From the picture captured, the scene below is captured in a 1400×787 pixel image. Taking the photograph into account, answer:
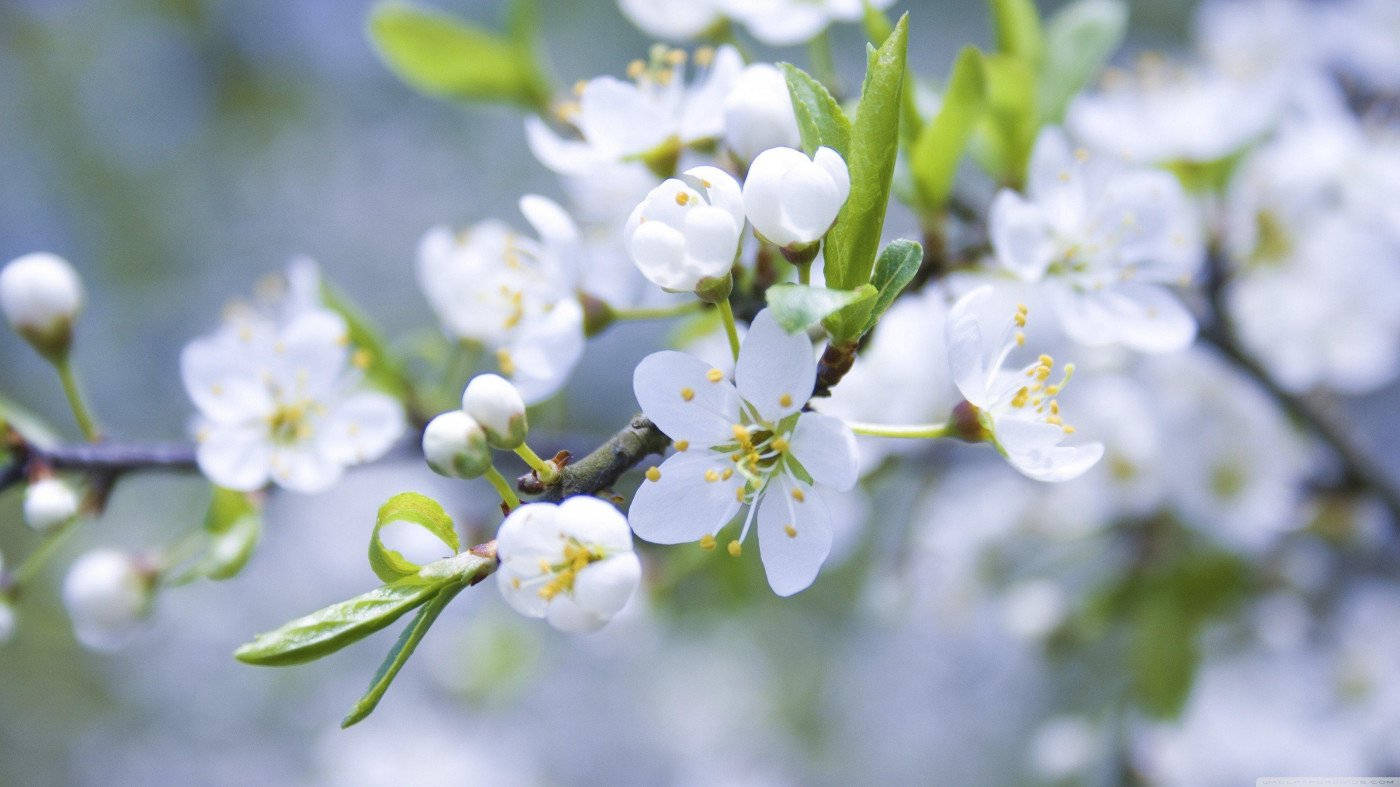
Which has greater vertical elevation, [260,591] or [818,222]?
[818,222]

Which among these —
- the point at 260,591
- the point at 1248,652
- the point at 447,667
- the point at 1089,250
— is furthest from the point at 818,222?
the point at 260,591

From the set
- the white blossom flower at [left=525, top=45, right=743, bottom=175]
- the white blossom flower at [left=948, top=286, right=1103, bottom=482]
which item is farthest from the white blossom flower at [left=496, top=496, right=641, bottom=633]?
the white blossom flower at [left=525, top=45, right=743, bottom=175]

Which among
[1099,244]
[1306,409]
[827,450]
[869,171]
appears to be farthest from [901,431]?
[1306,409]

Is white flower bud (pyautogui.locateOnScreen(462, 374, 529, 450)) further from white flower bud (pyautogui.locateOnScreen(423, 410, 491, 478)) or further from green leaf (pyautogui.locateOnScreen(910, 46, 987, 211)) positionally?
green leaf (pyautogui.locateOnScreen(910, 46, 987, 211))

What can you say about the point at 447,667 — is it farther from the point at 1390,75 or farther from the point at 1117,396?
the point at 1390,75

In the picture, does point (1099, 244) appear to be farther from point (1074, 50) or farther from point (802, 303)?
point (802, 303)

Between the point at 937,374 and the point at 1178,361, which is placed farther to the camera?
the point at 1178,361
